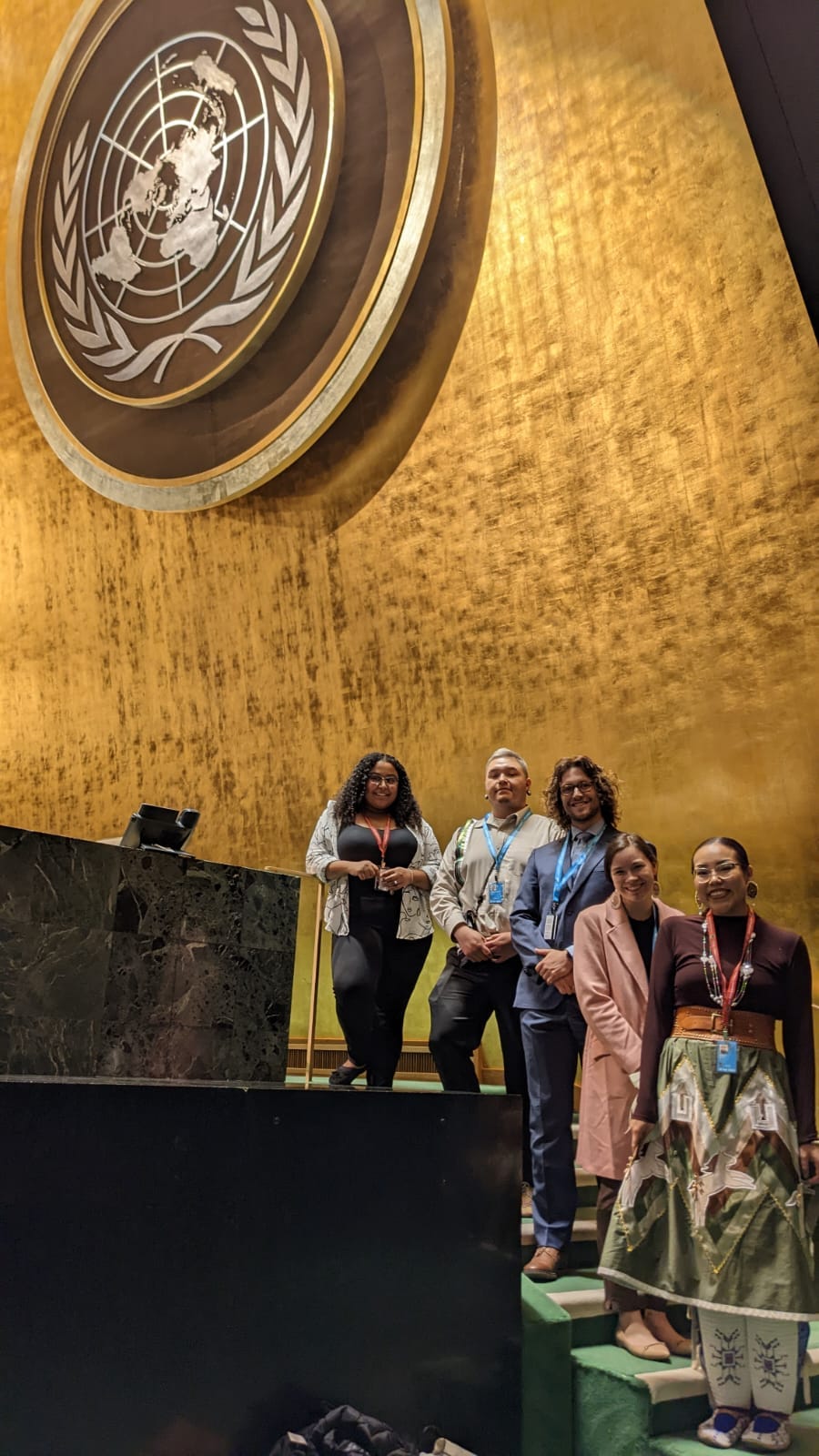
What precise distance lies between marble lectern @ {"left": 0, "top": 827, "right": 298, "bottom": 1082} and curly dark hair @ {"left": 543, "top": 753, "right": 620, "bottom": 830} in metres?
0.80

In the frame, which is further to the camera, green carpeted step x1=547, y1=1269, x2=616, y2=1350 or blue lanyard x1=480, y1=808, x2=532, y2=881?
blue lanyard x1=480, y1=808, x2=532, y2=881

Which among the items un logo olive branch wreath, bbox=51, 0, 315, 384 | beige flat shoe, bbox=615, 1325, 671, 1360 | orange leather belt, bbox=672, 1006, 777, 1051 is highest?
un logo olive branch wreath, bbox=51, 0, 315, 384

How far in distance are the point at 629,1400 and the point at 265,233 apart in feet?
18.0

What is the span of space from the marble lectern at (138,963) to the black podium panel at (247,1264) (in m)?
0.55

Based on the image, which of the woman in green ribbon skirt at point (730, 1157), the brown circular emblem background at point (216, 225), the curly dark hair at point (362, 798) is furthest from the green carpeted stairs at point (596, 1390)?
the brown circular emblem background at point (216, 225)

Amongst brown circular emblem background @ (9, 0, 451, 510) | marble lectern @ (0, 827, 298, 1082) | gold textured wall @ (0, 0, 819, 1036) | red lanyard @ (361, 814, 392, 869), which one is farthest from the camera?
brown circular emblem background @ (9, 0, 451, 510)

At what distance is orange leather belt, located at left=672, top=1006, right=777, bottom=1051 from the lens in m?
2.47

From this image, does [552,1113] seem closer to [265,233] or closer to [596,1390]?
[596,1390]

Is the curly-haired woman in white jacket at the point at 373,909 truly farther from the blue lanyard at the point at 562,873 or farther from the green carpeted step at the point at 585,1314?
the green carpeted step at the point at 585,1314

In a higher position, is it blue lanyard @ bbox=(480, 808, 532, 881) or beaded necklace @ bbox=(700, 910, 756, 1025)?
blue lanyard @ bbox=(480, 808, 532, 881)

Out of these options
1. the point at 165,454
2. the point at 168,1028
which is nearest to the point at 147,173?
the point at 165,454

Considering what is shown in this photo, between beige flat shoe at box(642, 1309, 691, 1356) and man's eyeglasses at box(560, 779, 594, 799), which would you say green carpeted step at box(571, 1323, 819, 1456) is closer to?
beige flat shoe at box(642, 1309, 691, 1356)

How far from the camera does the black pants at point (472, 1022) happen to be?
126 inches

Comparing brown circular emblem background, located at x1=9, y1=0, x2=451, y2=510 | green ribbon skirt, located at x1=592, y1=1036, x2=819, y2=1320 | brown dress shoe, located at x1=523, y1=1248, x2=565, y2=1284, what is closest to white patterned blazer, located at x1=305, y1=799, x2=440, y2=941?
brown dress shoe, located at x1=523, y1=1248, x2=565, y2=1284
